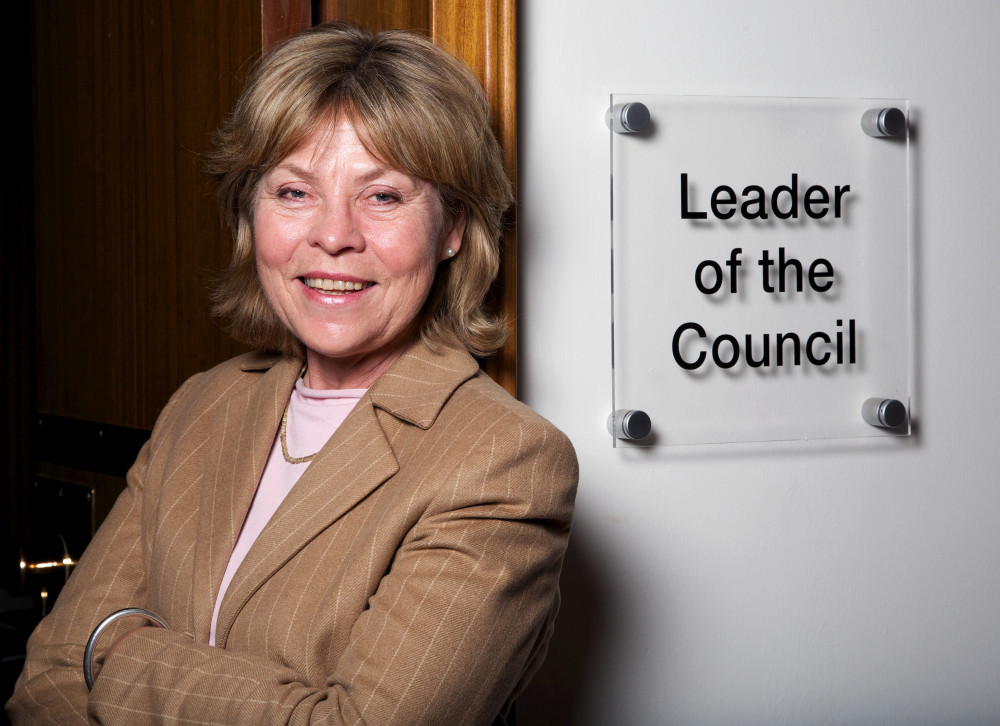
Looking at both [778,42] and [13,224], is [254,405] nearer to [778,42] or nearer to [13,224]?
[778,42]

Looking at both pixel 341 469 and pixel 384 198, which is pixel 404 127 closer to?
pixel 384 198

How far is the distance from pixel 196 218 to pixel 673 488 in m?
1.01

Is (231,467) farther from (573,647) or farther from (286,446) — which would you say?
(573,647)

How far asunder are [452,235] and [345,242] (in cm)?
18

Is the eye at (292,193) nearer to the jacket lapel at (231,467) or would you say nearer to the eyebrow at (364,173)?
the eyebrow at (364,173)

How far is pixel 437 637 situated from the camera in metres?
1.18

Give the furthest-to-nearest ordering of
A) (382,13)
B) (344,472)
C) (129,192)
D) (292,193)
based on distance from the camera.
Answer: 1. (129,192)
2. (382,13)
3. (292,193)
4. (344,472)

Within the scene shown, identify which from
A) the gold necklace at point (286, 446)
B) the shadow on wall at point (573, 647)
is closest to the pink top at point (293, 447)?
the gold necklace at point (286, 446)

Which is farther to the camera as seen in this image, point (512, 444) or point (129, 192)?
point (129, 192)

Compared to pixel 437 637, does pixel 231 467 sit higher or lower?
higher

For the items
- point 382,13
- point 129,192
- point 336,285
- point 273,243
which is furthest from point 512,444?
point 129,192

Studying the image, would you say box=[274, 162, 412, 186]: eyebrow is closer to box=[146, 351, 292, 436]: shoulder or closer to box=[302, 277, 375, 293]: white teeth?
box=[302, 277, 375, 293]: white teeth

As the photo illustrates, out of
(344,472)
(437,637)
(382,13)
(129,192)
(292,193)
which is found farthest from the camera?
(129,192)

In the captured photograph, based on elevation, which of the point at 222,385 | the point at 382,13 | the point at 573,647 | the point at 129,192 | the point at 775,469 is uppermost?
the point at 382,13
